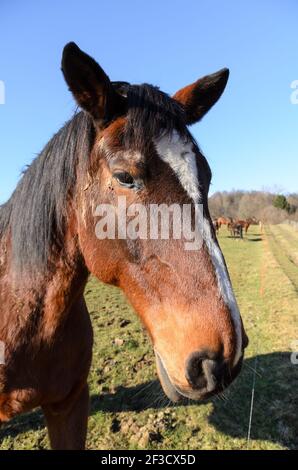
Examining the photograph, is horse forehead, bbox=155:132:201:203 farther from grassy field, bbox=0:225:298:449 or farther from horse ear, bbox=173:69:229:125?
grassy field, bbox=0:225:298:449

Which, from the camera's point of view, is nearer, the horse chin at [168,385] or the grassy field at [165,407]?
the horse chin at [168,385]

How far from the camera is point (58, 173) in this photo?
7.38 ft

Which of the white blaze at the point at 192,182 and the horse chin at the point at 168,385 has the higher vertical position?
the white blaze at the point at 192,182

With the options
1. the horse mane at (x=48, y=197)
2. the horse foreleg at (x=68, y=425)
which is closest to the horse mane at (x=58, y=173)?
the horse mane at (x=48, y=197)

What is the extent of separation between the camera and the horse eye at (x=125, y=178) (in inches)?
73.5

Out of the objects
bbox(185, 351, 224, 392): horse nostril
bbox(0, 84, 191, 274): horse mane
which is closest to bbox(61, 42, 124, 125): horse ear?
bbox(0, 84, 191, 274): horse mane

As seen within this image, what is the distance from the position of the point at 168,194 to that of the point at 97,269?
0.65 m

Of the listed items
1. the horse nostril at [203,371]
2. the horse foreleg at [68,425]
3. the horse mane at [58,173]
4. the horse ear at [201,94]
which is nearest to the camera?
the horse nostril at [203,371]

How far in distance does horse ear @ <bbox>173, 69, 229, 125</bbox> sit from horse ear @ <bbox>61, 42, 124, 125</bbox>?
0.57m

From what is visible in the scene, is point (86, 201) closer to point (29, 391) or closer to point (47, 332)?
point (47, 332)

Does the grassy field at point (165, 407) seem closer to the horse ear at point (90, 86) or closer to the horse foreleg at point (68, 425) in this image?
the horse foreleg at point (68, 425)

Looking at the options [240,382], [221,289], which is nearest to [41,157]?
[221,289]

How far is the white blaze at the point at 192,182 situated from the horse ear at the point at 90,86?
0.40 meters

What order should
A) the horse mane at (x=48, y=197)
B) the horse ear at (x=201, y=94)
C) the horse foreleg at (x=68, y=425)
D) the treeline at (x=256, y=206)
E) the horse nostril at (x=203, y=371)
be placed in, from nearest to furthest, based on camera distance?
the horse nostril at (x=203, y=371) < the horse mane at (x=48, y=197) < the horse ear at (x=201, y=94) < the horse foreleg at (x=68, y=425) < the treeline at (x=256, y=206)
